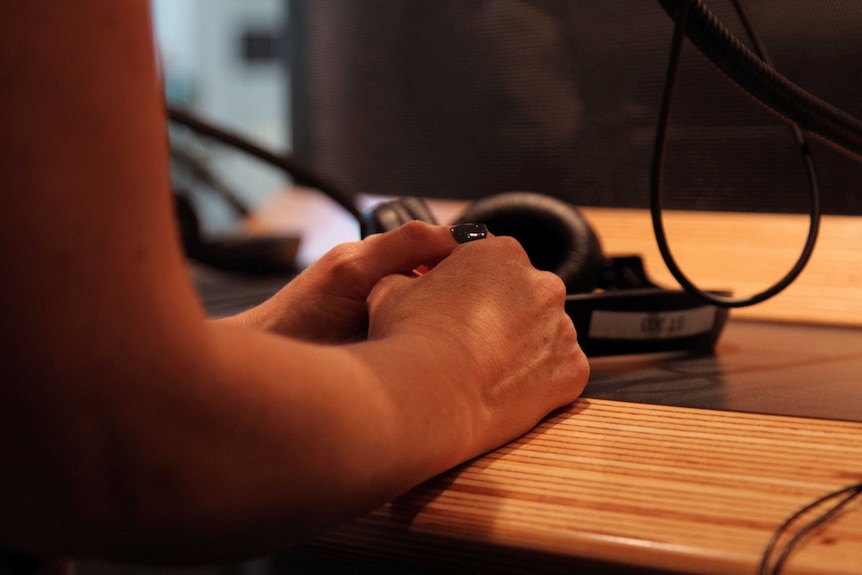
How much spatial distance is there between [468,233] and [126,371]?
0.87 feet

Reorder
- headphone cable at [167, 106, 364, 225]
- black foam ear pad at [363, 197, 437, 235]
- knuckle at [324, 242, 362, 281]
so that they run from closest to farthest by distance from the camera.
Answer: knuckle at [324, 242, 362, 281]
black foam ear pad at [363, 197, 437, 235]
headphone cable at [167, 106, 364, 225]

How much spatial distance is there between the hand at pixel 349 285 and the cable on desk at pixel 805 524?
9.6 inches

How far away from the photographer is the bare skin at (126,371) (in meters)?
0.25

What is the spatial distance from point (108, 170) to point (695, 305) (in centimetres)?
44

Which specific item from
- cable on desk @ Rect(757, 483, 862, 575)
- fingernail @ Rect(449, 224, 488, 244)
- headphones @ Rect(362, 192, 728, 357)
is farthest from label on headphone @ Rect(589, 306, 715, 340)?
cable on desk @ Rect(757, 483, 862, 575)

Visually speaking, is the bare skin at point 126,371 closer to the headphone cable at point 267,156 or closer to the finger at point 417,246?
the finger at point 417,246

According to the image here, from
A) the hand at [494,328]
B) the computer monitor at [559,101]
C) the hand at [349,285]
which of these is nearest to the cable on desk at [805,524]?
the hand at [494,328]

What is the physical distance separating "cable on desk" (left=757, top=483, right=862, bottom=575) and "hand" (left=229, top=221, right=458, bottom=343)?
244 millimetres

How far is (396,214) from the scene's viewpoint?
0.66 m

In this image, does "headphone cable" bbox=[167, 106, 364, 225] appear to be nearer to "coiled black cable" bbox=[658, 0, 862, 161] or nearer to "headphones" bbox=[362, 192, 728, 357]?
"headphones" bbox=[362, 192, 728, 357]

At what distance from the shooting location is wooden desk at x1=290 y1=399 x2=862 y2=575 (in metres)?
0.30

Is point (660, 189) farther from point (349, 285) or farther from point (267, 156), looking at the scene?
point (267, 156)

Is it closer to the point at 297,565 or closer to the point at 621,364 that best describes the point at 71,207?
the point at 621,364

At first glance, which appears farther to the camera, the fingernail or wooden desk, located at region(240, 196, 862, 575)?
the fingernail
